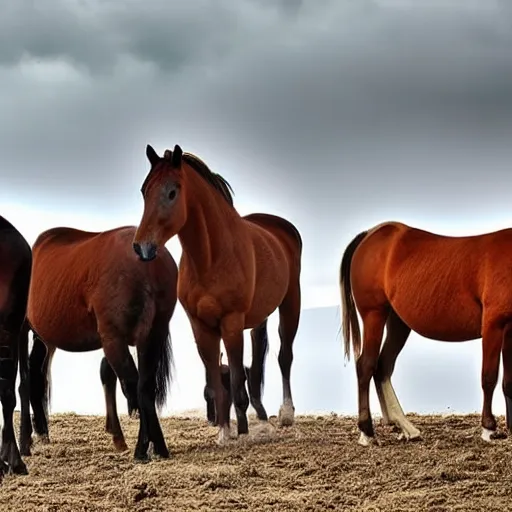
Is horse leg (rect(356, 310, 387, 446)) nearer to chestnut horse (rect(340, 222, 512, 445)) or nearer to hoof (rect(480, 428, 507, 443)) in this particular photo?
chestnut horse (rect(340, 222, 512, 445))

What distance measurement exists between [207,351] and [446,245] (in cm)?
217

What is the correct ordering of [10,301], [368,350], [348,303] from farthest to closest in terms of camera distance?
[348,303], [368,350], [10,301]

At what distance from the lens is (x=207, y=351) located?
8406 millimetres

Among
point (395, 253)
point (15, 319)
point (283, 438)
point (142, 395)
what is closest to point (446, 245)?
point (395, 253)

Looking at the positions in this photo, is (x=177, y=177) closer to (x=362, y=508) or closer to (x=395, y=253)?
(x=395, y=253)

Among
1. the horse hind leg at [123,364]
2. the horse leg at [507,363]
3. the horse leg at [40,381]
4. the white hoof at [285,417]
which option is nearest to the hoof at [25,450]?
the horse leg at [40,381]

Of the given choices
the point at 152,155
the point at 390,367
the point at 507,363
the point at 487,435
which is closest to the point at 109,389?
the point at 152,155

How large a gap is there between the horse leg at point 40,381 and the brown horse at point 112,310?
0.44 meters

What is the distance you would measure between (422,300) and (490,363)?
2.61 ft

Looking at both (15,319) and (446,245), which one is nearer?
(15,319)

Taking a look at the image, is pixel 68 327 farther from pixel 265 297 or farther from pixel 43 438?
pixel 265 297

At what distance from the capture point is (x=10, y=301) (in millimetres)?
6996

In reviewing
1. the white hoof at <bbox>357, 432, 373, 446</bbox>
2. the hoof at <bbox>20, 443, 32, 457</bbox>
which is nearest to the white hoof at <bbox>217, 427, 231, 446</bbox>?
the white hoof at <bbox>357, 432, 373, 446</bbox>

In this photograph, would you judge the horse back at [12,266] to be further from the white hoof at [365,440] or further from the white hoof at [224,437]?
the white hoof at [365,440]
